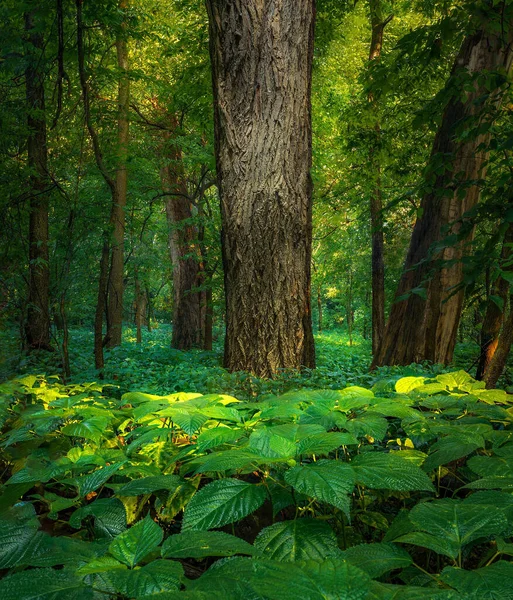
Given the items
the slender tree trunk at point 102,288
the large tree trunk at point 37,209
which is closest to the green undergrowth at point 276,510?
the slender tree trunk at point 102,288

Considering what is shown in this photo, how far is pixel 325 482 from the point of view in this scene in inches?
37.9

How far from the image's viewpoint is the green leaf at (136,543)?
0.83 m

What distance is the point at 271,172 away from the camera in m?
4.26

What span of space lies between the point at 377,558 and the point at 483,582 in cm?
23

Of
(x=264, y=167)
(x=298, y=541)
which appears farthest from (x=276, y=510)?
(x=264, y=167)

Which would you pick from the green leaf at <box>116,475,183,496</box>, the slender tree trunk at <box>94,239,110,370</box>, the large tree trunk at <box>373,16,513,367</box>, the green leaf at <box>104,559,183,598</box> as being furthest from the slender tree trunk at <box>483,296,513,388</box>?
the slender tree trunk at <box>94,239,110,370</box>

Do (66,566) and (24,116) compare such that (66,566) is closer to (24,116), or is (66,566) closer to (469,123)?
(469,123)

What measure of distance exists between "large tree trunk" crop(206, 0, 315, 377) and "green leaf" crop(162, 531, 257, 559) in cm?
345

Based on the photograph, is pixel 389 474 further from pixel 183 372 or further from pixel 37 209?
pixel 37 209

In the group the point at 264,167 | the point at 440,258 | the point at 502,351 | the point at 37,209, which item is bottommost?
the point at 502,351

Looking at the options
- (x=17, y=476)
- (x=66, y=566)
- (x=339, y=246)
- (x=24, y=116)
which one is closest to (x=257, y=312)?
(x=17, y=476)

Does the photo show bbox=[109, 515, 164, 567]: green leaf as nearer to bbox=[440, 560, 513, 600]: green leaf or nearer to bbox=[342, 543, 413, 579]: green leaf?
bbox=[342, 543, 413, 579]: green leaf

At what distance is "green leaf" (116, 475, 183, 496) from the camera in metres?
1.17

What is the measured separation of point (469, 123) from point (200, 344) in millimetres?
9899
